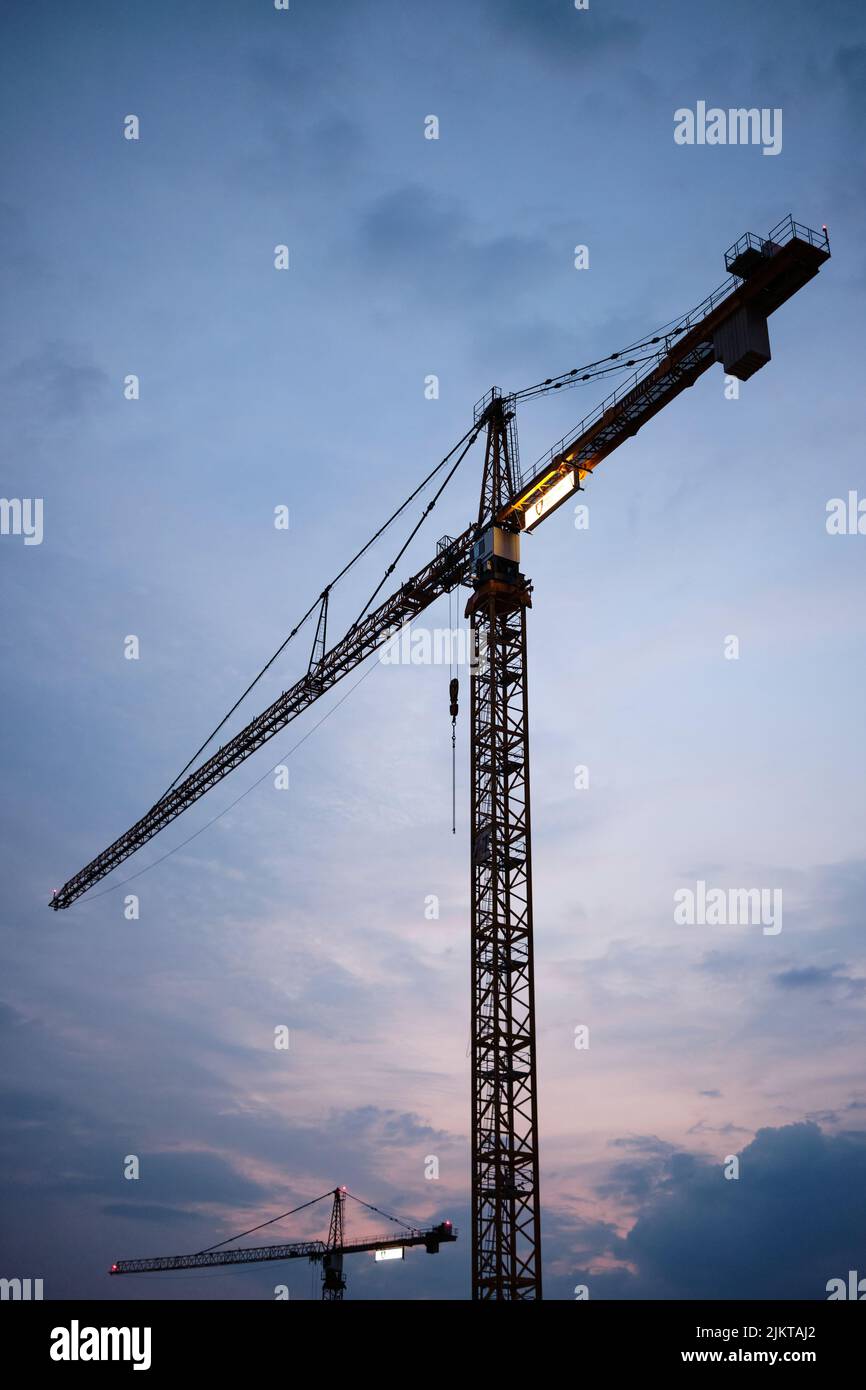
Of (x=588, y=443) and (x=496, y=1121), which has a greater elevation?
(x=588, y=443)

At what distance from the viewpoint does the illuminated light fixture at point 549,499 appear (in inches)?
1811

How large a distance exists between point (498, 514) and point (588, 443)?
503 centimetres

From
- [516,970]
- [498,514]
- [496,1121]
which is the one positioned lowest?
[496,1121]

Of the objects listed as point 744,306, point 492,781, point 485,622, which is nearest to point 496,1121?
point 492,781

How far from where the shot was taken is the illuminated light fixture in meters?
46.0

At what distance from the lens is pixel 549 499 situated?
4650 centimetres
